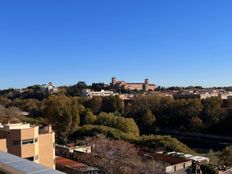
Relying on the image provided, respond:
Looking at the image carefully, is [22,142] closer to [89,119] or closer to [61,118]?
[61,118]

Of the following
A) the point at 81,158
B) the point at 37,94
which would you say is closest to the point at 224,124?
the point at 81,158

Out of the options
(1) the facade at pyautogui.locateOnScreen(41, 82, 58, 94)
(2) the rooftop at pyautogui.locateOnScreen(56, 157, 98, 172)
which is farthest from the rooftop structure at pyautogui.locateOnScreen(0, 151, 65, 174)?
(1) the facade at pyautogui.locateOnScreen(41, 82, 58, 94)

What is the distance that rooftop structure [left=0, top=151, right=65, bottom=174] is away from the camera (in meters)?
2.41

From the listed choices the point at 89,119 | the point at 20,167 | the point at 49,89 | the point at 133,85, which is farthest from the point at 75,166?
the point at 133,85

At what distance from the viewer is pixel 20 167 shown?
2707 mm

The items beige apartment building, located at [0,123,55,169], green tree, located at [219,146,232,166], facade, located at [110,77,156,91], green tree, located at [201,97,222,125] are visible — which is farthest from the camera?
facade, located at [110,77,156,91]

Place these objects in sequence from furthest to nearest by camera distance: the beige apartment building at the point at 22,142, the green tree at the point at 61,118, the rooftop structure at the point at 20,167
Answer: the green tree at the point at 61,118 < the beige apartment building at the point at 22,142 < the rooftop structure at the point at 20,167

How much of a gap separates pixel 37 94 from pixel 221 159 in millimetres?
76571

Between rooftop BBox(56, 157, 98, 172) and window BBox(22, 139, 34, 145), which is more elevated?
window BBox(22, 139, 34, 145)

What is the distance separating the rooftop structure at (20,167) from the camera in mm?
2414

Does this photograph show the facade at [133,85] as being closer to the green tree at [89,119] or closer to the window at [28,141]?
the green tree at [89,119]

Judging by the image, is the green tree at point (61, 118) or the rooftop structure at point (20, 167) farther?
the green tree at point (61, 118)

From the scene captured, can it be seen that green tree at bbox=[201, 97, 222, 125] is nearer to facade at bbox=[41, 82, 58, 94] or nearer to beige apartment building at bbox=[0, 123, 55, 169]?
beige apartment building at bbox=[0, 123, 55, 169]

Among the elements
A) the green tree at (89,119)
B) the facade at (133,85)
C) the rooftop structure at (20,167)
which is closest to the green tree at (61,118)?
the green tree at (89,119)
